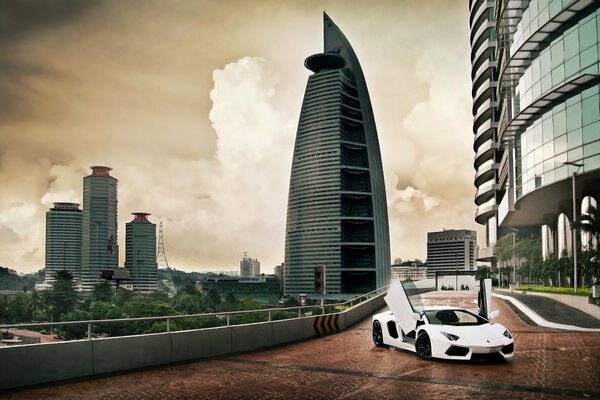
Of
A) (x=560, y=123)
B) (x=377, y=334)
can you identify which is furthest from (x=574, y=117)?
(x=377, y=334)

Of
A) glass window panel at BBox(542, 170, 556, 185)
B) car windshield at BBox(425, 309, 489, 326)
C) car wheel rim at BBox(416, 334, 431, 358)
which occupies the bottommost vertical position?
car wheel rim at BBox(416, 334, 431, 358)

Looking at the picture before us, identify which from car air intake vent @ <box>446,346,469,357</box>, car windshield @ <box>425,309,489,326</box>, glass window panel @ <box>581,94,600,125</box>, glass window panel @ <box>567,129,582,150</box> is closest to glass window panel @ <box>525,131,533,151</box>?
glass window panel @ <box>567,129,582,150</box>

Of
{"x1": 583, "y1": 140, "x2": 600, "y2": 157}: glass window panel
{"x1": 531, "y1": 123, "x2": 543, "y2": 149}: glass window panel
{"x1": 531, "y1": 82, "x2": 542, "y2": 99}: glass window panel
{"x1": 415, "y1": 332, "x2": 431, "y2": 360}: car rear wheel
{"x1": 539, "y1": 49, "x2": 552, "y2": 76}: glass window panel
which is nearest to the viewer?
{"x1": 415, "y1": 332, "x2": 431, "y2": 360}: car rear wheel

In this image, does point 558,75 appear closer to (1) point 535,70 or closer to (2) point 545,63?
(2) point 545,63

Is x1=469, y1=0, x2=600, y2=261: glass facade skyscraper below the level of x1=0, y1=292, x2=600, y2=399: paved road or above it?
above

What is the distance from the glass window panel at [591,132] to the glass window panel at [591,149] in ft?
0.92

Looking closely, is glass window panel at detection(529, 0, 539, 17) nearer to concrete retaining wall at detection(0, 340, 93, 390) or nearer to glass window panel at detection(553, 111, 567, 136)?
glass window panel at detection(553, 111, 567, 136)

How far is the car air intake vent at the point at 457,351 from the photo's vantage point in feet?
43.2

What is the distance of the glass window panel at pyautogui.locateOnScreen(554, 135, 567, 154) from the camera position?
42812 millimetres

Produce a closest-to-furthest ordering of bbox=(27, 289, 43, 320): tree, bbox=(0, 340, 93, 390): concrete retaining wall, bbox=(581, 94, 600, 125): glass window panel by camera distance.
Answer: bbox=(0, 340, 93, 390): concrete retaining wall < bbox=(581, 94, 600, 125): glass window panel < bbox=(27, 289, 43, 320): tree

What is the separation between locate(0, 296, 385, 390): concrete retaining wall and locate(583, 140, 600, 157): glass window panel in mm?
29359

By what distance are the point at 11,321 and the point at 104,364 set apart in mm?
131719

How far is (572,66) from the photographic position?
136ft

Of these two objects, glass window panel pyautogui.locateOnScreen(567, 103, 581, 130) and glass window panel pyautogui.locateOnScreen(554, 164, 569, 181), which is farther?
glass window panel pyautogui.locateOnScreen(554, 164, 569, 181)
